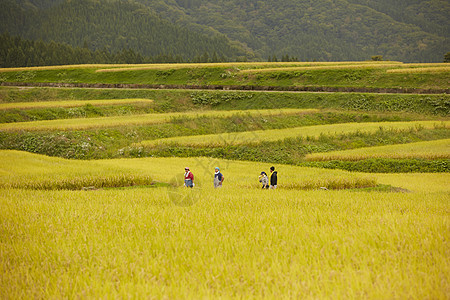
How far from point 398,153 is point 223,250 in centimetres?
2536

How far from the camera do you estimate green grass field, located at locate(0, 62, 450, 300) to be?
17.5 ft

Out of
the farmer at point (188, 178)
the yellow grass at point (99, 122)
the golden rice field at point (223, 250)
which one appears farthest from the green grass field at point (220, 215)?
the farmer at point (188, 178)

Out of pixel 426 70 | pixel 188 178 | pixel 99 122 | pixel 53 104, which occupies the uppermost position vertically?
pixel 426 70

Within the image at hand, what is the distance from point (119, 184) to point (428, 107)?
4018cm

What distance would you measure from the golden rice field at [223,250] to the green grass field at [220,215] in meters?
0.04

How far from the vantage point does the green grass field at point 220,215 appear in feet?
17.5

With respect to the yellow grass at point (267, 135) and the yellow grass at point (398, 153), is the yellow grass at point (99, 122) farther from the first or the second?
the yellow grass at point (398, 153)

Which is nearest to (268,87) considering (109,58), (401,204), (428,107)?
(428,107)

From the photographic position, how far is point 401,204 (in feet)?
37.9

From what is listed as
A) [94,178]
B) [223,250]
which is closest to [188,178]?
[94,178]

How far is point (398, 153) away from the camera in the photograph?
90.8ft

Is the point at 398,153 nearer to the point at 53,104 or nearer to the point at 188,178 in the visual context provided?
the point at 188,178

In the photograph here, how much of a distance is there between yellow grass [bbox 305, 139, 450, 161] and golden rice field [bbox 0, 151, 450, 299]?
16.8m

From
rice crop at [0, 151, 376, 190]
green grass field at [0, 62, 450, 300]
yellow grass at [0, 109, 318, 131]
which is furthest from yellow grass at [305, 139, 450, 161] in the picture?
yellow grass at [0, 109, 318, 131]
